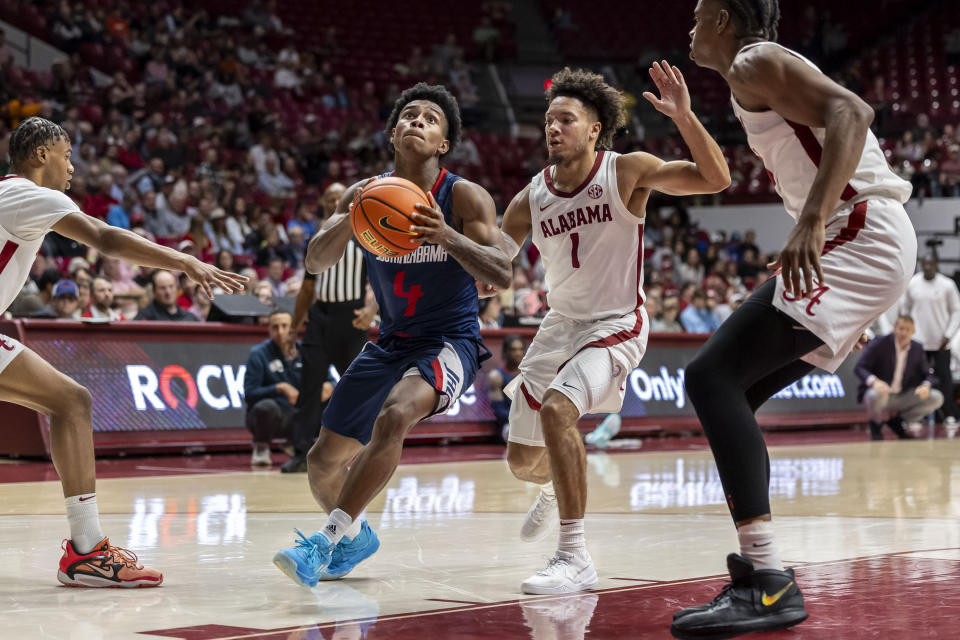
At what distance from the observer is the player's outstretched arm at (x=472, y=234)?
4.50 meters

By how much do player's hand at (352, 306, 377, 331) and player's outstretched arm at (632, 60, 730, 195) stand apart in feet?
12.9

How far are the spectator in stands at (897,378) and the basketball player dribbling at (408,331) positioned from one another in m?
9.59

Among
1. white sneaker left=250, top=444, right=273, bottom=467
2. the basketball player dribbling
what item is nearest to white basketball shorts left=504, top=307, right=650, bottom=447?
the basketball player dribbling

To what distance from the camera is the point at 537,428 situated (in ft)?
17.0

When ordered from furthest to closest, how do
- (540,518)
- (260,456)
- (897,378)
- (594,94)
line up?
(897,378), (260,456), (594,94), (540,518)

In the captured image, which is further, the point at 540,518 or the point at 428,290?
the point at 540,518

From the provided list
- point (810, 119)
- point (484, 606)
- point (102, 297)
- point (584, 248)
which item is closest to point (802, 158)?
point (810, 119)

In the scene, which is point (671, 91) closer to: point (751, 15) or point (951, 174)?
point (751, 15)

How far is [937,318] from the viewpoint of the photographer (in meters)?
16.0

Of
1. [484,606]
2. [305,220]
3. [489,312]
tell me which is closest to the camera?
[484,606]

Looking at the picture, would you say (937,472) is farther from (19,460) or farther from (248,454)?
(19,460)

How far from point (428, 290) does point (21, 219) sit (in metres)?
1.66

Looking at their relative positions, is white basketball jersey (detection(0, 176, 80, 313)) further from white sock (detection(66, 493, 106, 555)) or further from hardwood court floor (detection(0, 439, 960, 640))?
hardwood court floor (detection(0, 439, 960, 640))

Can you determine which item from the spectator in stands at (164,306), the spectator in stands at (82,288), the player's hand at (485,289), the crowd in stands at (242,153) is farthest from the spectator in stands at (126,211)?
the player's hand at (485,289)
